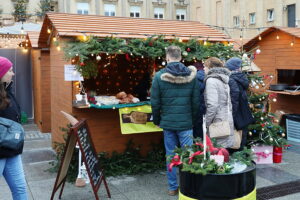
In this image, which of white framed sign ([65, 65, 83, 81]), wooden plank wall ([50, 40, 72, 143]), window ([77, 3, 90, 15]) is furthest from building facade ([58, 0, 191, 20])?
white framed sign ([65, 65, 83, 81])

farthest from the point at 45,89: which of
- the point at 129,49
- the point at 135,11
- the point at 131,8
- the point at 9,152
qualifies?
the point at 135,11

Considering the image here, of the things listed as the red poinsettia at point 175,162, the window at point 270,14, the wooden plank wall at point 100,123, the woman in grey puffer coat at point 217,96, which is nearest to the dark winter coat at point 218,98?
the woman in grey puffer coat at point 217,96

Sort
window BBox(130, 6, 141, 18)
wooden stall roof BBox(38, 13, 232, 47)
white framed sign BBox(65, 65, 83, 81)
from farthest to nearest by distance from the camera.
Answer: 1. window BBox(130, 6, 141, 18)
2. wooden stall roof BBox(38, 13, 232, 47)
3. white framed sign BBox(65, 65, 83, 81)

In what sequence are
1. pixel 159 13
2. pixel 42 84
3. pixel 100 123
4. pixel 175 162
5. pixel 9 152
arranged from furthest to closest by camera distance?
pixel 159 13
pixel 42 84
pixel 100 123
pixel 9 152
pixel 175 162

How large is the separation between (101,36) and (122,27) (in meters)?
0.88

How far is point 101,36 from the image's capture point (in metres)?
6.00

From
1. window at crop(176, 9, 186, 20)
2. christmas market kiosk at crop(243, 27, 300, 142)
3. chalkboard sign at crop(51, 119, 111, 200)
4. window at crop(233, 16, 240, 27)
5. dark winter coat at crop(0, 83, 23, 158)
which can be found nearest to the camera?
dark winter coat at crop(0, 83, 23, 158)

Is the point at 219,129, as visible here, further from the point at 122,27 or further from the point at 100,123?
the point at 122,27

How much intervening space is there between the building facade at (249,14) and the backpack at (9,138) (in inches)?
790

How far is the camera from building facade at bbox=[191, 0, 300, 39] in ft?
84.0

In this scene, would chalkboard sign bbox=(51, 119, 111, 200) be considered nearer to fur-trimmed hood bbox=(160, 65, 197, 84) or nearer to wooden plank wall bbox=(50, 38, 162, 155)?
fur-trimmed hood bbox=(160, 65, 197, 84)

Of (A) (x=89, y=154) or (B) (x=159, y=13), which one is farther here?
(B) (x=159, y=13)

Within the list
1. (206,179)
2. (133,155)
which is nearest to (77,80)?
(133,155)

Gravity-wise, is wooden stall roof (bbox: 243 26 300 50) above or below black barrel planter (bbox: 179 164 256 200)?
above
